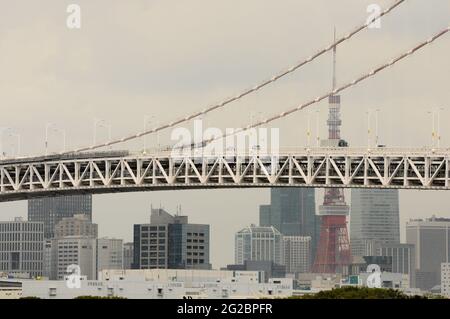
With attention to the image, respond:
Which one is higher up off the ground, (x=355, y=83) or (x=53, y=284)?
(x=355, y=83)

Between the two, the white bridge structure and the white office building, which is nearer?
the white bridge structure

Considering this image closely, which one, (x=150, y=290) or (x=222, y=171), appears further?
(x=150, y=290)

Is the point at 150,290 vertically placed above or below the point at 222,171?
below

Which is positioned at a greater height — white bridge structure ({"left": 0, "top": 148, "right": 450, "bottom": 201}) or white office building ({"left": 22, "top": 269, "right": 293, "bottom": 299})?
white bridge structure ({"left": 0, "top": 148, "right": 450, "bottom": 201})

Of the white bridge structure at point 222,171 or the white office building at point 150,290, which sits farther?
the white office building at point 150,290

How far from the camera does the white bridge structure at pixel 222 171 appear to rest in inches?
4112

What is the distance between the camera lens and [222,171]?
10875 centimetres

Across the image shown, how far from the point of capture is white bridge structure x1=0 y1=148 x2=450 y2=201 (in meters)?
104

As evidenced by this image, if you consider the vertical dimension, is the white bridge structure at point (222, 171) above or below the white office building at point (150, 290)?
above

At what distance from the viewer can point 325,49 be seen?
338 ft
